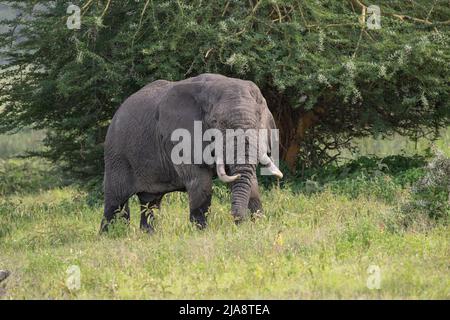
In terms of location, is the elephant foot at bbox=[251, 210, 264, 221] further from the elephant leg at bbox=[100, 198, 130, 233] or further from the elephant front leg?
the elephant leg at bbox=[100, 198, 130, 233]

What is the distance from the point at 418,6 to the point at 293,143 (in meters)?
2.66

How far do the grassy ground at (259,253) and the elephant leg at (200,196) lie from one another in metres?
0.11

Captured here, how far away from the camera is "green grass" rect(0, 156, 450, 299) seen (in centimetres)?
853

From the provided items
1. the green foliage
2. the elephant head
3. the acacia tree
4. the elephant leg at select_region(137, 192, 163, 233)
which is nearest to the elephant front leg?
the elephant head

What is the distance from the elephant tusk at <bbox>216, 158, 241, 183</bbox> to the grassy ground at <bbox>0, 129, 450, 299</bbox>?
517 mm

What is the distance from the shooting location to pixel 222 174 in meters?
11.0

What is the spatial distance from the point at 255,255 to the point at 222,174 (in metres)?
1.58

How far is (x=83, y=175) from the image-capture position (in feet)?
55.7

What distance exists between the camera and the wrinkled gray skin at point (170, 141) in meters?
11.1

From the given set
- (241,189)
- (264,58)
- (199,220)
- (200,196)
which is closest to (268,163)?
(241,189)

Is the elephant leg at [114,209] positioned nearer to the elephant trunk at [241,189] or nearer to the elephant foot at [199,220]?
the elephant foot at [199,220]

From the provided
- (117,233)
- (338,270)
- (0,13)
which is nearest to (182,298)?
(338,270)

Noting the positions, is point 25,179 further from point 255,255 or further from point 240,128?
point 255,255

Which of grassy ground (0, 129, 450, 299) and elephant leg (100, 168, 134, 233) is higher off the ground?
elephant leg (100, 168, 134, 233)
